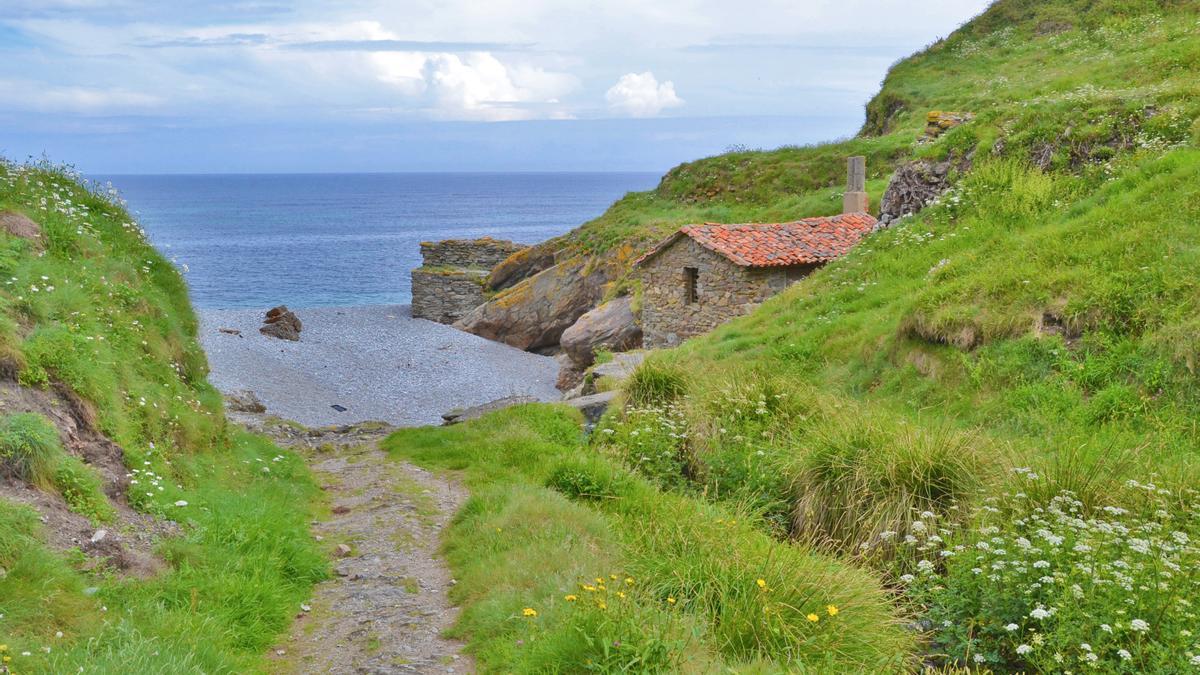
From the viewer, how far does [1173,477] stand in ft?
25.3

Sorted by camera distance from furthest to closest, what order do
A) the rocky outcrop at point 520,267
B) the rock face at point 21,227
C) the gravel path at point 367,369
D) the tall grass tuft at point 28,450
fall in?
the rocky outcrop at point 520,267 → the gravel path at point 367,369 → the rock face at point 21,227 → the tall grass tuft at point 28,450

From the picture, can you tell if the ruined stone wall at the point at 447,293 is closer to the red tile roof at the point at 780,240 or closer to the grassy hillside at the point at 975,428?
the red tile roof at the point at 780,240

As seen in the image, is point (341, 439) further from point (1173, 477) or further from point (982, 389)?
point (1173, 477)

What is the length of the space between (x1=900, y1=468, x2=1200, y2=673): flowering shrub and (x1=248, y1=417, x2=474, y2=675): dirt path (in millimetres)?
3794

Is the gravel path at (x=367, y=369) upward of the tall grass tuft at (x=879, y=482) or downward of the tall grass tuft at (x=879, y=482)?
downward

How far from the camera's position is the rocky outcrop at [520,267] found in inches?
1727

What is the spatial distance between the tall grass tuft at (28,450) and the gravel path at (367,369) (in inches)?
688

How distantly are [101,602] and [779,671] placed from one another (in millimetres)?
4821

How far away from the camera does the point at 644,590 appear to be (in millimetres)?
6500

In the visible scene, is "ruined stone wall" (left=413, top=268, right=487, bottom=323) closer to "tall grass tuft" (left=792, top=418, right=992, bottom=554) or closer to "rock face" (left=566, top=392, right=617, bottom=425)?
"rock face" (left=566, top=392, right=617, bottom=425)

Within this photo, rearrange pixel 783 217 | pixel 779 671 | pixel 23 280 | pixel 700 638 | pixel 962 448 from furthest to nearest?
pixel 783 217 < pixel 23 280 < pixel 962 448 < pixel 700 638 < pixel 779 671

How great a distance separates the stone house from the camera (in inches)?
941

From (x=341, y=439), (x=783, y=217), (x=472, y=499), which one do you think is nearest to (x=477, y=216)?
(x=783, y=217)

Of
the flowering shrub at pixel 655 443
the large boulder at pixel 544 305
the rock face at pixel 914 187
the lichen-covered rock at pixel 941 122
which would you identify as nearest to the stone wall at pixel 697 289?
the rock face at pixel 914 187
